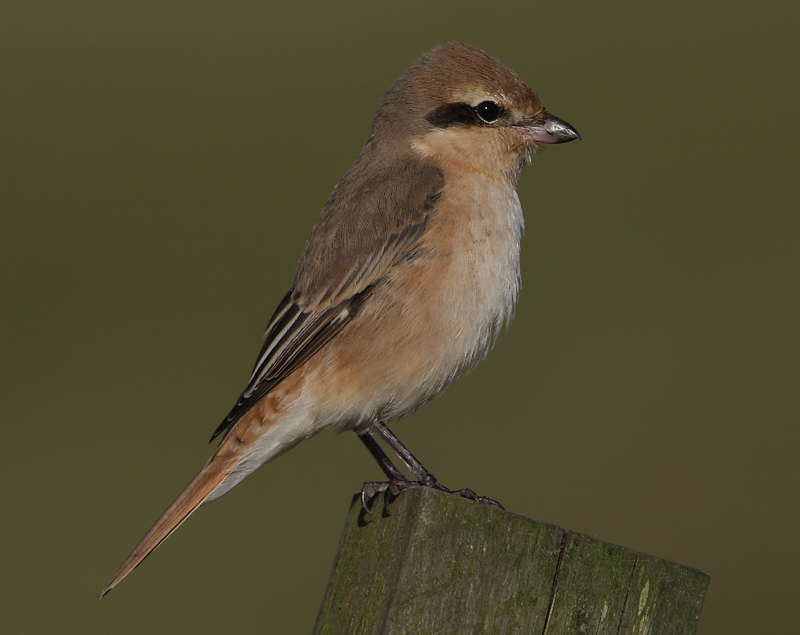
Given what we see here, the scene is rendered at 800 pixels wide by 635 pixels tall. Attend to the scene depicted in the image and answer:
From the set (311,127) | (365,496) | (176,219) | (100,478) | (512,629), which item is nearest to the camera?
(512,629)

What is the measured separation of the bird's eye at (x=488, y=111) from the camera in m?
4.85

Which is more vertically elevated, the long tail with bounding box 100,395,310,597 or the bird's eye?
the bird's eye

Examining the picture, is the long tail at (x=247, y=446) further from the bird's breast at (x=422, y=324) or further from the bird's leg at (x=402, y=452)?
the bird's leg at (x=402, y=452)

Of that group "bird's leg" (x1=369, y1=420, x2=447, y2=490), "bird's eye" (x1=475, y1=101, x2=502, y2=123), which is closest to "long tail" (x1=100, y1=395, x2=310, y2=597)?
"bird's leg" (x1=369, y1=420, x2=447, y2=490)

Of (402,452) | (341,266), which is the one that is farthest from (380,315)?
(402,452)

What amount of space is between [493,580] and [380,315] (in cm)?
195

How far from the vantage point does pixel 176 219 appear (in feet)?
39.5

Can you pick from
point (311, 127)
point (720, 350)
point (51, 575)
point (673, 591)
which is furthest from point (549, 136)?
point (311, 127)

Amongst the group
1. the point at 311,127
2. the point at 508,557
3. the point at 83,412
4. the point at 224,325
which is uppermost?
the point at 311,127

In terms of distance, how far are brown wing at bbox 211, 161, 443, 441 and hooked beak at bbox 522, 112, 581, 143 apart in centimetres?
60

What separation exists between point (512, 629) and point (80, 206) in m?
10.8

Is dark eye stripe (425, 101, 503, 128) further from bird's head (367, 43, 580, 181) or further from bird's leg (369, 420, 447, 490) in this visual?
bird's leg (369, 420, 447, 490)

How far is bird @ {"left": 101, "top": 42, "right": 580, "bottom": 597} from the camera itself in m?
4.28

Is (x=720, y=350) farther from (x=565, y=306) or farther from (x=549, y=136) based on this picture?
(x=549, y=136)
